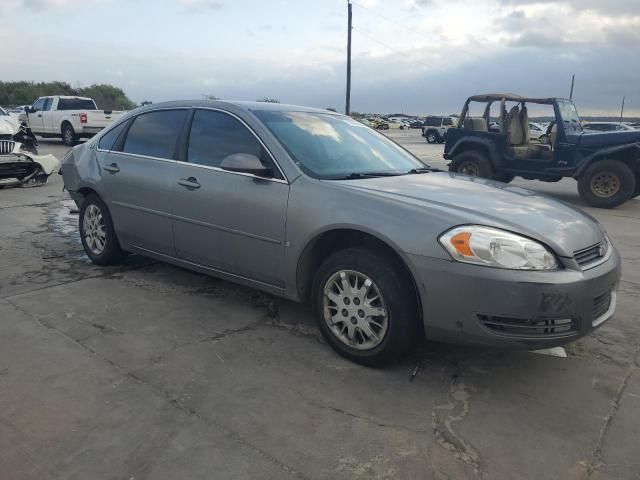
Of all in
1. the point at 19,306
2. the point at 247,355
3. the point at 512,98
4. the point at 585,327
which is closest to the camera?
the point at 585,327

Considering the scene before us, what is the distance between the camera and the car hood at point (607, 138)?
10062 millimetres

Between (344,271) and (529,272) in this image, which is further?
(344,271)

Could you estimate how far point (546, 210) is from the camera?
3.36 m

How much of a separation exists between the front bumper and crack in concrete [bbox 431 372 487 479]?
0.33 m

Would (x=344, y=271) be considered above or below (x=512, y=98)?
below

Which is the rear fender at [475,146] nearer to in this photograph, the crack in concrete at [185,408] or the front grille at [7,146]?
the front grille at [7,146]

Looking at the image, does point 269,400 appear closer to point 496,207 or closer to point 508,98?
point 496,207

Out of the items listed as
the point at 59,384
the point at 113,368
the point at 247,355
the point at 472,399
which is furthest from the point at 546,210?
the point at 59,384

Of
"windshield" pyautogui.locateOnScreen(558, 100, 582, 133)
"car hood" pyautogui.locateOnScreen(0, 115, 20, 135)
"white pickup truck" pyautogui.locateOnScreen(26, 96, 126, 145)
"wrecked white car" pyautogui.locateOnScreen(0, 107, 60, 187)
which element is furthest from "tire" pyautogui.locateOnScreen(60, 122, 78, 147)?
"windshield" pyautogui.locateOnScreen(558, 100, 582, 133)

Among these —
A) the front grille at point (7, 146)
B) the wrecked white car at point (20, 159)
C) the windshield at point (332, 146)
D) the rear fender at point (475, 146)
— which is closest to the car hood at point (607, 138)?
the rear fender at point (475, 146)

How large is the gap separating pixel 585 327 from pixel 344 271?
1.36 m

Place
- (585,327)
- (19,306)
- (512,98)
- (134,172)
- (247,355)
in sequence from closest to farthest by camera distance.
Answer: (585,327)
(247,355)
(19,306)
(134,172)
(512,98)

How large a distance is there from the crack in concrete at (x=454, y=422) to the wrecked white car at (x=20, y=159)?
949 centimetres

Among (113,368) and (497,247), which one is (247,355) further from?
(497,247)
